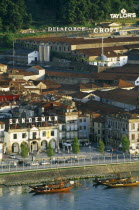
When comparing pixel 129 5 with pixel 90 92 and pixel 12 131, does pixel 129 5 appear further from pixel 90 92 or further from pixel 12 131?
pixel 12 131

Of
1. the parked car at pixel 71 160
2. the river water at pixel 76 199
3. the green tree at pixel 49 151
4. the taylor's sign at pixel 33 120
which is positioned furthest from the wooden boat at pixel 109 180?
the taylor's sign at pixel 33 120

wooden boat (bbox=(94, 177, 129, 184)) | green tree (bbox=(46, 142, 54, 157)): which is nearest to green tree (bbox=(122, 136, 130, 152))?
green tree (bbox=(46, 142, 54, 157))

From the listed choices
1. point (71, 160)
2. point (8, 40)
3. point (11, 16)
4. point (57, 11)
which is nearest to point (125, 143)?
point (71, 160)

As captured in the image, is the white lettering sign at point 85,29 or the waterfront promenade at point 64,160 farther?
the white lettering sign at point 85,29

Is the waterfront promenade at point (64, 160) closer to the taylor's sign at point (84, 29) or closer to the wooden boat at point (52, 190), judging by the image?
the wooden boat at point (52, 190)

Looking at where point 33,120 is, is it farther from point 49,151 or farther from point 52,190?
point 52,190

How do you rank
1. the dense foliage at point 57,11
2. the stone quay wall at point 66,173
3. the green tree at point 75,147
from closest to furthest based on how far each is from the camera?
1. the stone quay wall at point 66,173
2. the green tree at point 75,147
3. the dense foliage at point 57,11

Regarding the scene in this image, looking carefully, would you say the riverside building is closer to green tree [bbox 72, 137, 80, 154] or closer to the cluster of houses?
the cluster of houses

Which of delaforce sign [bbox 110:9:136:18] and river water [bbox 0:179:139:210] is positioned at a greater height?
delaforce sign [bbox 110:9:136:18]
